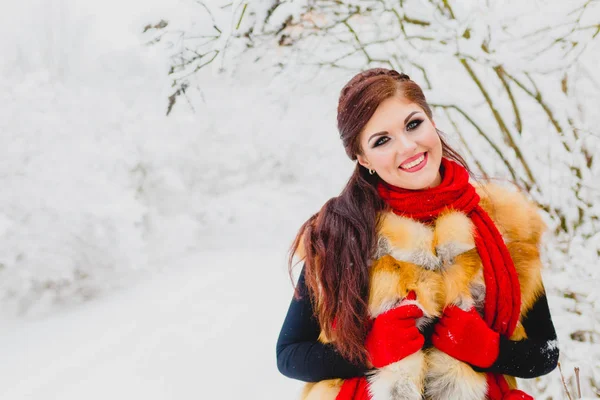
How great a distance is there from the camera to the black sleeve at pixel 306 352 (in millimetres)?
1334

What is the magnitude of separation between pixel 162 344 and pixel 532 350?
4.05 meters

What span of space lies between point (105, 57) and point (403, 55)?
17.8ft

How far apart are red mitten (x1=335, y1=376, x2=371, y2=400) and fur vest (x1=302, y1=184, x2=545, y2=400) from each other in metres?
0.03

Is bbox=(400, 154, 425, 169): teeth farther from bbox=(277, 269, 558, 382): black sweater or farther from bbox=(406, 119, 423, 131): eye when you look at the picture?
bbox=(277, 269, 558, 382): black sweater

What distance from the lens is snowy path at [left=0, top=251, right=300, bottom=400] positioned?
3.82 metres

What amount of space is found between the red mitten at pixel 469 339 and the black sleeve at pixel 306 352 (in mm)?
260

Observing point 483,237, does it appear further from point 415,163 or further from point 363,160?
point 363,160

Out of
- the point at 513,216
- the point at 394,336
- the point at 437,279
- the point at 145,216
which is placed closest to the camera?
the point at 394,336

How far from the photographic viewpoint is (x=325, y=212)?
1479 millimetres

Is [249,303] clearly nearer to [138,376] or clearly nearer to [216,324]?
[216,324]

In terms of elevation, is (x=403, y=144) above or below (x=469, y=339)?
above

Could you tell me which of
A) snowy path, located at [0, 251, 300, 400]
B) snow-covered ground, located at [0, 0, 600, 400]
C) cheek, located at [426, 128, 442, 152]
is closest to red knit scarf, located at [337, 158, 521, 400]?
cheek, located at [426, 128, 442, 152]

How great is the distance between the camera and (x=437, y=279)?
1335 mm

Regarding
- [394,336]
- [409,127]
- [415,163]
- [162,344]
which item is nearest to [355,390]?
[394,336]
